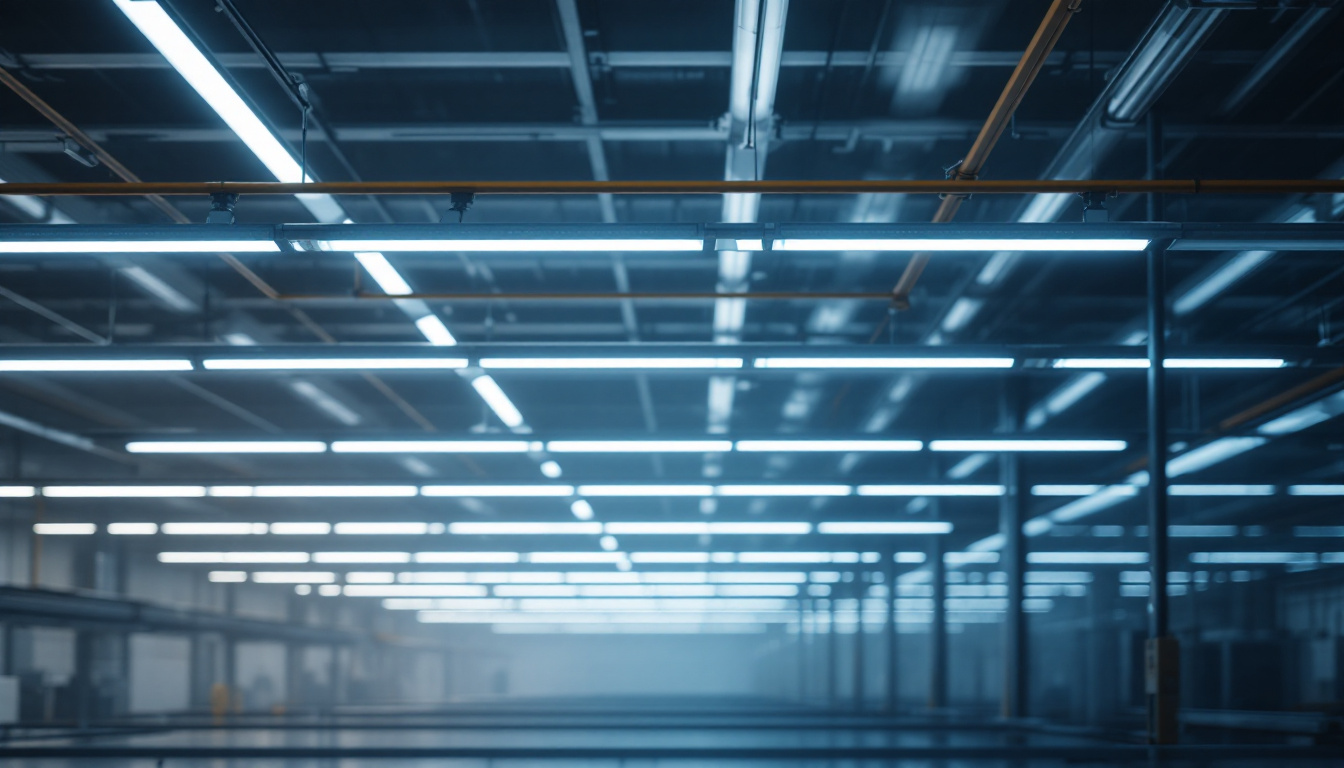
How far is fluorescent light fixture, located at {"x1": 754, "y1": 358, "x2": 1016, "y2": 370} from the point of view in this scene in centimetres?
842

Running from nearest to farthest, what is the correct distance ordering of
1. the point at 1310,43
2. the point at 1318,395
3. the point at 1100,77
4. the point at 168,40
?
the point at 168,40 → the point at 1310,43 → the point at 1100,77 → the point at 1318,395

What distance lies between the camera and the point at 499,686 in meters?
48.7

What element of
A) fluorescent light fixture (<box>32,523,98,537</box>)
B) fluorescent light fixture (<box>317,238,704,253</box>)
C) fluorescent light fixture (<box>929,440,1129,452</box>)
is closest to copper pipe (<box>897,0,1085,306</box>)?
fluorescent light fixture (<box>317,238,704,253</box>)

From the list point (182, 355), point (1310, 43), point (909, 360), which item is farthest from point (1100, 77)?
point (182, 355)

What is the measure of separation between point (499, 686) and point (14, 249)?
44.3 meters

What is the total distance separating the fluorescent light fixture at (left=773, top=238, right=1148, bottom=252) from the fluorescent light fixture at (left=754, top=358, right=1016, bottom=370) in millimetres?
2207

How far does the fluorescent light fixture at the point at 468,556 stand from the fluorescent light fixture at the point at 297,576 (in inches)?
138

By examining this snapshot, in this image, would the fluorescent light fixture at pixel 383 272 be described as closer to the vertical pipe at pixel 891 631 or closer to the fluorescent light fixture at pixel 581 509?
the fluorescent light fixture at pixel 581 509

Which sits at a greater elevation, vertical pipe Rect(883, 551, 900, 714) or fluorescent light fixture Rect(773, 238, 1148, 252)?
fluorescent light fixture Rect(773, 238, 1148, 252)

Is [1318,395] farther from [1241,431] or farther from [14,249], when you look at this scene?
[14,249]

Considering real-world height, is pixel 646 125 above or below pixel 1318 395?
above

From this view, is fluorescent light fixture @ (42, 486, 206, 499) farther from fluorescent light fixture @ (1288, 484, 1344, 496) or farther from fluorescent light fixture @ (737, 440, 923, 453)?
fluorescent light fixture @ (1288, 484, 1344, 496)

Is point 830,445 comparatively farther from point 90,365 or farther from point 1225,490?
point 90,365

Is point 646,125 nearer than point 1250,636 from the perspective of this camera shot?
Yes
